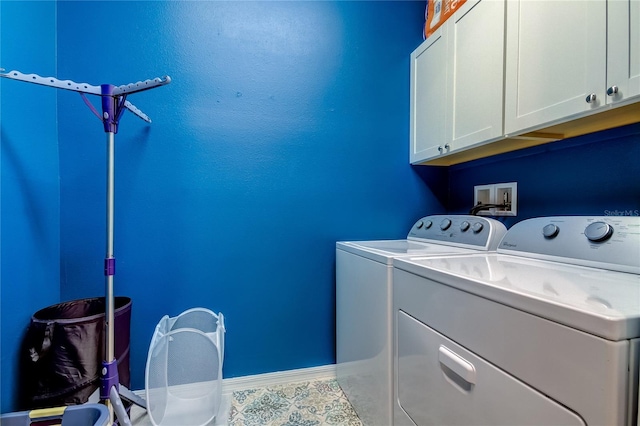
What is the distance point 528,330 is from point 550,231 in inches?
25.9

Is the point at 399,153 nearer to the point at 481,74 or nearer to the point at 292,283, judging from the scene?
the point at 481,74

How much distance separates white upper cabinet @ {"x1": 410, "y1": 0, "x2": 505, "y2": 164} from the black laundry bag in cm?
187

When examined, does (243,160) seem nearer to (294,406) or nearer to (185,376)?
(185,376)

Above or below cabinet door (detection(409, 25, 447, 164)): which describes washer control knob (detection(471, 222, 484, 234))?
below

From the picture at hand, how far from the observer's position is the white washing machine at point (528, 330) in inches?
17.0

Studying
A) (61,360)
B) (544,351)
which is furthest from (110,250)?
(544,351)

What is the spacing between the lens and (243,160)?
5.25ft

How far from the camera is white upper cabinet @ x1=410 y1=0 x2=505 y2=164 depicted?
118 centimetres

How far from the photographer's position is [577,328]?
1.50ft

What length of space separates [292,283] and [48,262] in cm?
122

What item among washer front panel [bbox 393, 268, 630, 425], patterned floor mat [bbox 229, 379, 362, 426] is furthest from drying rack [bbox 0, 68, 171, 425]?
washer front panel [bbox 393, 268, 630, 425]

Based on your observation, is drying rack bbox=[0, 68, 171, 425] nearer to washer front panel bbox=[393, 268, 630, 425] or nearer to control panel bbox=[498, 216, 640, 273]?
washer front panel bbox=[393, 268, 630, 425]

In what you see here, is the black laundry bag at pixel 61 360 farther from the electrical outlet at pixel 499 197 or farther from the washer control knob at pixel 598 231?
the electrical outlet at pixel 499 197

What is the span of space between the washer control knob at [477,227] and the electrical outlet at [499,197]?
0.22m
